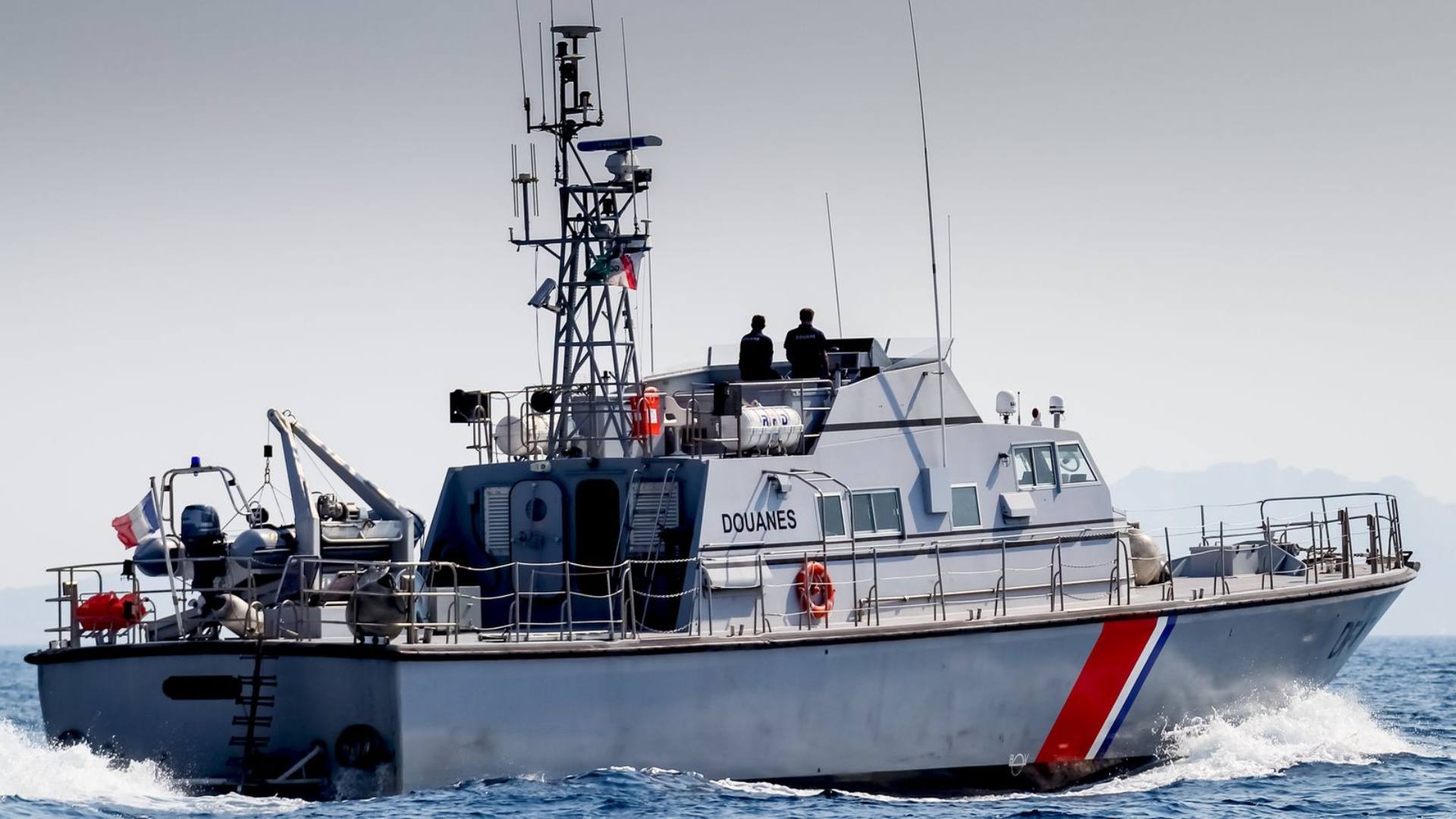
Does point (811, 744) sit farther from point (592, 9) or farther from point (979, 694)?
point (592, 9)

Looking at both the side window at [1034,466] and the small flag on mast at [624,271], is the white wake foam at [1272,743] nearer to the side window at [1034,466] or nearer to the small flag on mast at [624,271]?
the side window at [1034,466]

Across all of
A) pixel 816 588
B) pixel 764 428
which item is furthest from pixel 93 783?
pixel 764 428

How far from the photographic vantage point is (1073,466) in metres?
19.2

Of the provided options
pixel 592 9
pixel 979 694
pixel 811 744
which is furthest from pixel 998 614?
pixel 592 9

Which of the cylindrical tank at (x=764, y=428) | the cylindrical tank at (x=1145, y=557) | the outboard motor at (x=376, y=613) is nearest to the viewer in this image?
the outboard motor at (x=376, y=613)

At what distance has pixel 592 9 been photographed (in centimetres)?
1830

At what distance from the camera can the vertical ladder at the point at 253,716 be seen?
50.1 feet

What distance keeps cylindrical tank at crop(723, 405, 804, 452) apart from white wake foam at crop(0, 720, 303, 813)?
193 inches

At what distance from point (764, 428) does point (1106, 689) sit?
12.9 feet

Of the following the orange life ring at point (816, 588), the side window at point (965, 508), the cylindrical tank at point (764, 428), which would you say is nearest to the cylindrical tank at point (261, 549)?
the cylindrical tank at point (764, 428)

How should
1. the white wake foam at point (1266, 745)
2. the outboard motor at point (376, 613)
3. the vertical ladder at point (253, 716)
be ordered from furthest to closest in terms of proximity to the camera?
the white wake foam at point (1266, 745), the vertical ladder at point (253, 716), the outboard motor at point (376, 613)

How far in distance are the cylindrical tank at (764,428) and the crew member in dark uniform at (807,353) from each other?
95 centimetres

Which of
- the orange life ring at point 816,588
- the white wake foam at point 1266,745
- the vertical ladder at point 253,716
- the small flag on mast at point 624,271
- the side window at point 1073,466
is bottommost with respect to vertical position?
the white wake foam at point 1266,745

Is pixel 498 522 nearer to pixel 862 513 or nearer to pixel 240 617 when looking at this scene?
pixel 240 617
